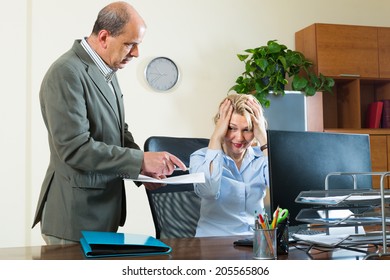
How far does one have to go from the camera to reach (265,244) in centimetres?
130

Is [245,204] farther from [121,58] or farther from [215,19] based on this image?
[215,19]

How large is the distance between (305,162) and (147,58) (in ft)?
10.9

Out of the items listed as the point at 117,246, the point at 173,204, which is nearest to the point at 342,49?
the point at 173,204

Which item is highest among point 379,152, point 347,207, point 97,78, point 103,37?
point 103,37

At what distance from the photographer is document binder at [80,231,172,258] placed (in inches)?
51.3

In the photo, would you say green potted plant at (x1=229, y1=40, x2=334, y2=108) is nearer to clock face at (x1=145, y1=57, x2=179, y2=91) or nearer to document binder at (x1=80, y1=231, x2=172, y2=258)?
clock face at (x1=145, y1=57, x2=179, y2=91)

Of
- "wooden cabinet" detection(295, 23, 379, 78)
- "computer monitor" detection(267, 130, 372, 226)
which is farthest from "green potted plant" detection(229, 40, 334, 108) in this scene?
"computer monitor" detection(267, 130, 372, 226)

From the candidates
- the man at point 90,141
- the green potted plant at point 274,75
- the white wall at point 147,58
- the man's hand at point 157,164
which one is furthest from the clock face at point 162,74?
the man's hand at point 157,164

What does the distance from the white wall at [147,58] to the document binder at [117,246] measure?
313 cm

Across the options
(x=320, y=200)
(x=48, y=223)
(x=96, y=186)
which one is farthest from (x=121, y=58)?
(x=320, y=200)

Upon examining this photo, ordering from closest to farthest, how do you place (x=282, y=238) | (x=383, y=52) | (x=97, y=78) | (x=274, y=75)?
(x=282, y=238)
(x=97, y=78)
(x=274, y=75)
(x=383, y=52)

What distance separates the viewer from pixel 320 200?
1.28 metres

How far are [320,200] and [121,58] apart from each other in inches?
43.9

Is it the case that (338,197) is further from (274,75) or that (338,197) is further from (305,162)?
(274,75)
